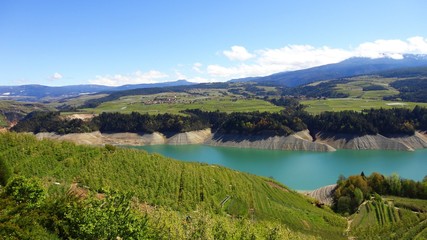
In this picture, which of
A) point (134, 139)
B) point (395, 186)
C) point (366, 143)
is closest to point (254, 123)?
point (366, 143)

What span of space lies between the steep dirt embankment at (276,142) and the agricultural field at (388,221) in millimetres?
51920

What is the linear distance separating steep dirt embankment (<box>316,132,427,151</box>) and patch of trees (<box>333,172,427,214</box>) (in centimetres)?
4886

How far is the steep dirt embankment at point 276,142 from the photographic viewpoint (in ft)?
332

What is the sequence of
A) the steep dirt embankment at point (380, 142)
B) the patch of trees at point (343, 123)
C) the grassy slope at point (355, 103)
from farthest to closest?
1. the grassy slope at point (355, 103)
2. the patch of trees at point (343, 123)
3. the steep dirt embankment at point (380, 142)

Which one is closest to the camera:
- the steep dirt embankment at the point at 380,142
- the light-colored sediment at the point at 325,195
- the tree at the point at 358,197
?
the tree at the point at 358,197

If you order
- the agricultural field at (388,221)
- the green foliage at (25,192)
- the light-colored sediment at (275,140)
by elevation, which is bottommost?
the light-colored sediment at (275,140)

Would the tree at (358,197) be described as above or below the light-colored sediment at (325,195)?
above

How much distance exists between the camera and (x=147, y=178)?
33812 millimetres

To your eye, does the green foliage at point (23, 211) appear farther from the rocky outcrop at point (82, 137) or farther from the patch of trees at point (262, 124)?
the rocky outcrop at point (82, 137)

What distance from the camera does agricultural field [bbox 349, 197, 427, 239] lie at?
111ft

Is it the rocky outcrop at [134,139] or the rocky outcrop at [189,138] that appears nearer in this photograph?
the rocky outcrop at [189,138]

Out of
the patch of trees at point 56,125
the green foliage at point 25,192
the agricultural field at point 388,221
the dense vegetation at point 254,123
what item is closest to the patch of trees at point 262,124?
the dense vegetation at point 254,123

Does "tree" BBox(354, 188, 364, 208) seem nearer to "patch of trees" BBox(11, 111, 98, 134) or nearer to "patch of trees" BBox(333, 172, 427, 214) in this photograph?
"patch of trees" BBox(333, 172, 427, 214)

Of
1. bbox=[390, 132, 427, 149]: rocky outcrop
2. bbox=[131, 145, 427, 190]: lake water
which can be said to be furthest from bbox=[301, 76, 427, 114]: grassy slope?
bbox=[131, 145, 427, 190]: lake water
